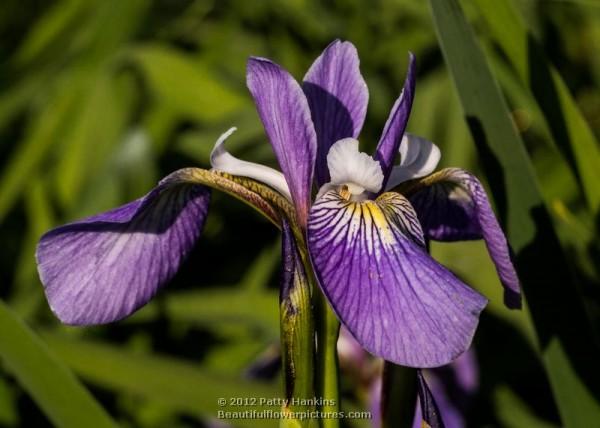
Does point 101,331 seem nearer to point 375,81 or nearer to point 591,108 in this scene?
point 375,81

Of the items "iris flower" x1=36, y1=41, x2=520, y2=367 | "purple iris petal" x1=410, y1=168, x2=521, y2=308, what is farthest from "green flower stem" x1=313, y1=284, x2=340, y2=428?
"purple iris petal" x1=410, y1=168, x2=521, y2=308

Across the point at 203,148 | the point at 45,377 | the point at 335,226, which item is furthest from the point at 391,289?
the point at 203,148

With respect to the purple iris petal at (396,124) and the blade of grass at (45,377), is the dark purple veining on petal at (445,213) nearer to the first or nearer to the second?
the purple iris petal at (396,124)

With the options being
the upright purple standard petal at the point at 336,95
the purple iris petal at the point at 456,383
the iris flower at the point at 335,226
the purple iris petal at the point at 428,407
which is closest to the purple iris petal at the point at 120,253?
the iris flower at the point at 335,226

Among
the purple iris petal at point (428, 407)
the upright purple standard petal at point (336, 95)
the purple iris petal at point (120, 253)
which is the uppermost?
the upright purple standard petal at point (336, 95)

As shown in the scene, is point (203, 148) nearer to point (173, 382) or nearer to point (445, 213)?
point (173, 382)

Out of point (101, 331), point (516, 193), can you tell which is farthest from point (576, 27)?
point (516, 193)
